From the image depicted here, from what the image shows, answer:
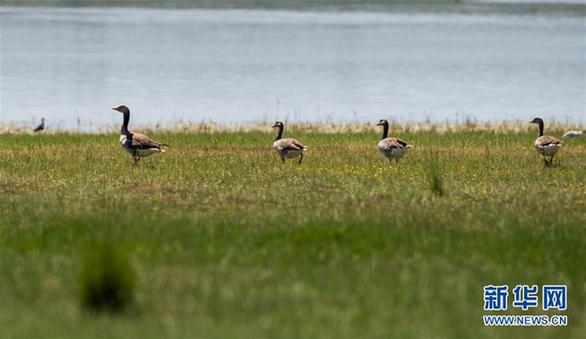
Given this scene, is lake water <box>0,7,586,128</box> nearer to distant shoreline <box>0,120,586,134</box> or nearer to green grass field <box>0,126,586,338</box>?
distant shoreline <box>0,120,586,134</box>

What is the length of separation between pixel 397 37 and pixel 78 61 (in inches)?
1988

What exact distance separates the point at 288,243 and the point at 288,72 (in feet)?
251

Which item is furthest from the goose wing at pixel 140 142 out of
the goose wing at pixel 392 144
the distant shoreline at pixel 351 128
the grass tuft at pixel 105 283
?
the grass tuft at pixel 105 283

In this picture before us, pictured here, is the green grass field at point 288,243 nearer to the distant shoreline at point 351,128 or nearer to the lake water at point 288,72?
the distant shoreline at point 351,128

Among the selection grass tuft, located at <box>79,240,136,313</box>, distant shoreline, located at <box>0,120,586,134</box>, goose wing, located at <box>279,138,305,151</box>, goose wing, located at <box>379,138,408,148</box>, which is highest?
distant shoreline, located at <box>0,120,586,134</box>

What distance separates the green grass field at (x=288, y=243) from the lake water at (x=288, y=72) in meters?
28.4

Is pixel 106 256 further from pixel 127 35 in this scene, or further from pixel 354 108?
pixel 127 35

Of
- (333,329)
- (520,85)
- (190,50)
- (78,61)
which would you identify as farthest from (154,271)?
(190,50)

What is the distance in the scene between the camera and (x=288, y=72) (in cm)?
9219

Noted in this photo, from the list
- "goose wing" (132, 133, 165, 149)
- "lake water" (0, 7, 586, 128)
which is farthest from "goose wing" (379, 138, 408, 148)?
"lake water" (0, 7, 586, 128)

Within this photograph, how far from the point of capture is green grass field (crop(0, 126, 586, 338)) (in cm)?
1233

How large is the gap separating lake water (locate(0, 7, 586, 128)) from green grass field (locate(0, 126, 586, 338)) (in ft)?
93.0

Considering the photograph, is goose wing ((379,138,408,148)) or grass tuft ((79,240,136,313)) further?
goose wing ((379,138,408,148))

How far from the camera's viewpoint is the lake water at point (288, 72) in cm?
6200
